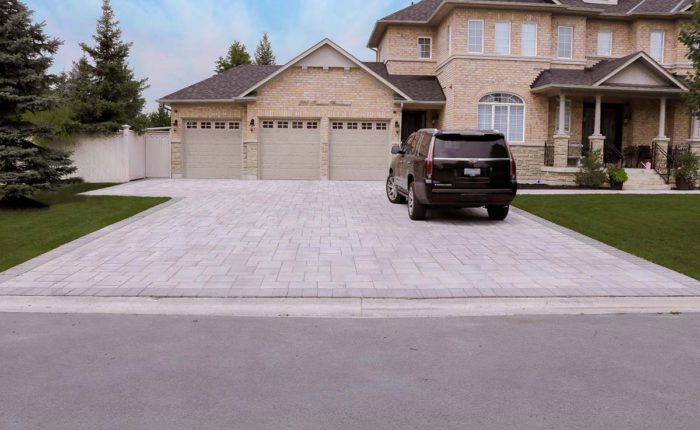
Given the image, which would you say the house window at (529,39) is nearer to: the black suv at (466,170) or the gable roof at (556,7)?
the gable roof at (556,7)

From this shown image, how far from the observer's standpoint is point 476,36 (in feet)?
81.4

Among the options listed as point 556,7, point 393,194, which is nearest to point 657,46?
point 556,7

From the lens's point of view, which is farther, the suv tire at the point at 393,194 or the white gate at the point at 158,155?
the white gate at the point at 158,155

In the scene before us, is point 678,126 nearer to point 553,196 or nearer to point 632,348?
point 553,196

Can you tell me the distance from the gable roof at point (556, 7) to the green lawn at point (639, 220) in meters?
10.1

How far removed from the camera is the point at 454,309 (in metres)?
6.49

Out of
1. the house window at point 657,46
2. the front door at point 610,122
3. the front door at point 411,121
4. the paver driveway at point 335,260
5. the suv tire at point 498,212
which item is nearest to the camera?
the paver driveway at point 335,260

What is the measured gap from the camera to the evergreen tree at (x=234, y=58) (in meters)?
46.8

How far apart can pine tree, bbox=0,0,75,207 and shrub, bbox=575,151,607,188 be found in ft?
58.4

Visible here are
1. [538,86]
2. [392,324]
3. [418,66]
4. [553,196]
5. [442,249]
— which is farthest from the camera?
[418,66]

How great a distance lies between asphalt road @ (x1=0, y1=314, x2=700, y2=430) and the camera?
3793mm

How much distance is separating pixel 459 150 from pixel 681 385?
8.29 meters

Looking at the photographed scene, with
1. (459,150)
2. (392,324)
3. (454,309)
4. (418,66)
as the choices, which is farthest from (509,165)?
(418,66)

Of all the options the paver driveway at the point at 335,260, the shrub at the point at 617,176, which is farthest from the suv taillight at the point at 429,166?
the shrub at the point at 617,176
